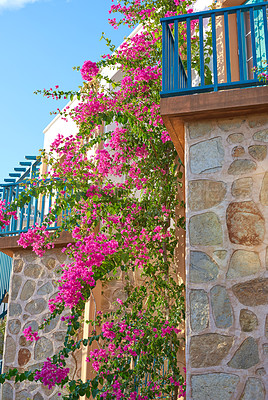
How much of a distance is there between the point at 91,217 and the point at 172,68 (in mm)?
2267

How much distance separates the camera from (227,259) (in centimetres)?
405

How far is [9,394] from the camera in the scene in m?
7.55

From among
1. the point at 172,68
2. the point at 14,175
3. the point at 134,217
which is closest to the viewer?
the point at 172,68

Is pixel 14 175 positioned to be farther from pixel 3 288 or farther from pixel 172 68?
pixel 172 68

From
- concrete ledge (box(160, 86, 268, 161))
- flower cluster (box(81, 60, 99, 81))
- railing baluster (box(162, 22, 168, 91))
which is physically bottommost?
concrete ledge (box(160, 86, 268, 161))

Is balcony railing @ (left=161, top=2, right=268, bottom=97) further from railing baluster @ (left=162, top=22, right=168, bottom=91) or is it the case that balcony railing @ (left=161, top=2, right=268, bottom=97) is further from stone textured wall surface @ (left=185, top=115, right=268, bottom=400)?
stone textured wall surface @ (left=185, top=115, right=268, bottom=400)

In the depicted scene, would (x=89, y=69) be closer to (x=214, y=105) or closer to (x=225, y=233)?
(x=214, y=105)

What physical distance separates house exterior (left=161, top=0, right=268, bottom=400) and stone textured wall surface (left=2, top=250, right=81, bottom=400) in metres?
3.68

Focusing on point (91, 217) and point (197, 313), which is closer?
point (197, 313)

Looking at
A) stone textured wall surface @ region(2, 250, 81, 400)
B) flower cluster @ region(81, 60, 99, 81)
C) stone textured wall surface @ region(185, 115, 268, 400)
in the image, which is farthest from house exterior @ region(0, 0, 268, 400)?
stone textured wall surface @ region(2, 250, 81, 400)

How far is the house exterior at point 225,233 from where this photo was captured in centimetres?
381

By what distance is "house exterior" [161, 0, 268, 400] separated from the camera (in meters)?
3.81

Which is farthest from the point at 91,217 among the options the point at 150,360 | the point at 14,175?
the point at 14,175

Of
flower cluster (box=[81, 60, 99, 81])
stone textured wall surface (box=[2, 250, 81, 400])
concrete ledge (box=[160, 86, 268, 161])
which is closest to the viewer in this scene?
concrete ledge (box=[160, 86, 268, 161])
